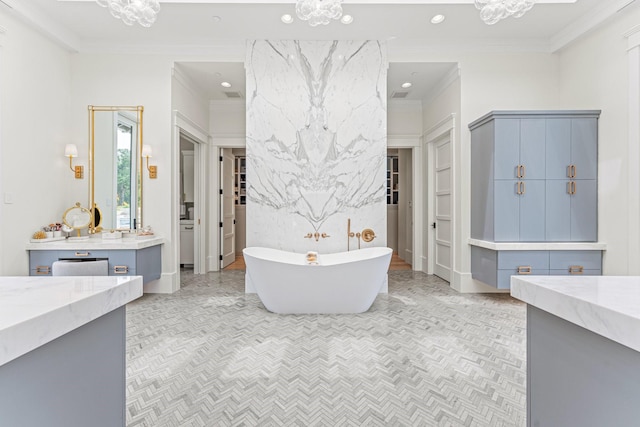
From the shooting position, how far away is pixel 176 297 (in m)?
3.75

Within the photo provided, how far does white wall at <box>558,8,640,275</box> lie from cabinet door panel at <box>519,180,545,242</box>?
0.56 meters

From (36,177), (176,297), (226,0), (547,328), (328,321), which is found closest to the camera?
(547,328)

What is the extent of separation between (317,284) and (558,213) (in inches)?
105

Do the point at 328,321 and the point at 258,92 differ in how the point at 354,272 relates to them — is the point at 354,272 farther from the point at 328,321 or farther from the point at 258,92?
the point at 258,92

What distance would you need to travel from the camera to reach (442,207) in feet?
15.8

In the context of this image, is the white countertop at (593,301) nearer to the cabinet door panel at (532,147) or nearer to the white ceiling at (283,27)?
the cabinet door panel at (532,147)

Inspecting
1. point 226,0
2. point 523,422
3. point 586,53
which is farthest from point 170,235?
point 586,53

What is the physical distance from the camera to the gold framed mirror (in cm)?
388

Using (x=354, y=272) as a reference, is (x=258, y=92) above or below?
above

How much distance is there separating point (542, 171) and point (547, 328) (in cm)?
309

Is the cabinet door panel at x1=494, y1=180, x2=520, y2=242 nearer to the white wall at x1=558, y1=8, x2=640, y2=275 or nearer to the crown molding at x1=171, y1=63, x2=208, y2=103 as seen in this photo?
the white wall at x1=558, y1=8, x2=640, y2=275

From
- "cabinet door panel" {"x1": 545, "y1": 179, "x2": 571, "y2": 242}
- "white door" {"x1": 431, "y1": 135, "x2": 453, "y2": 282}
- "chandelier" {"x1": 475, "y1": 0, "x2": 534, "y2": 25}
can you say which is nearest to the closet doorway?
"white door" {"x1": 431, "y1": 135, "x2": 453, "y2": 282}

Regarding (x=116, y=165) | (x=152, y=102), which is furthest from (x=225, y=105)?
(x=116, y=165)

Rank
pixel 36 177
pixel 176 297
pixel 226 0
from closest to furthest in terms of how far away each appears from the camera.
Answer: pixel 226 0
pixel 36 177
pixel 176 297
